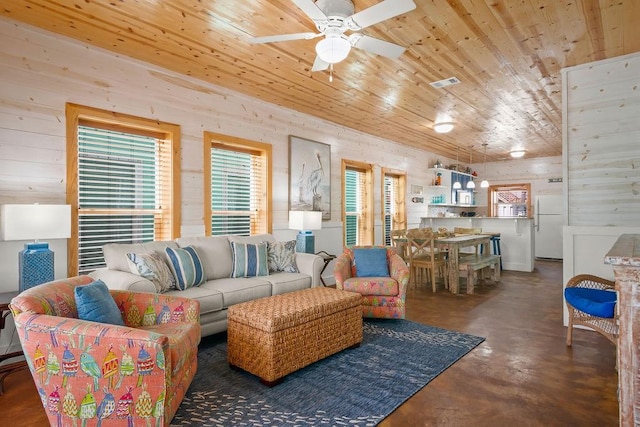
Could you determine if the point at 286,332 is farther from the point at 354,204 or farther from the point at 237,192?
the point at 354,204

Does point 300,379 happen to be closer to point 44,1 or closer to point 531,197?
point 44,1

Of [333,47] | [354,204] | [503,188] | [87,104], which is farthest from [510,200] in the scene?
[87,104]

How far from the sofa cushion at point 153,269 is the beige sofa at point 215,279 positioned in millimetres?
68

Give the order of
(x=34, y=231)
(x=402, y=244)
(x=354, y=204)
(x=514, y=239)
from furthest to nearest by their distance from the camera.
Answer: (x=514, y=239), (x=354, y=204), (x=402, y=244), (x=34, y=231)

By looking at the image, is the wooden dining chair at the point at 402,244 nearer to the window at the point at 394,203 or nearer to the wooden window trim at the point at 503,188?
the window at the point at 394,203

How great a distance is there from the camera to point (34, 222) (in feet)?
8.60

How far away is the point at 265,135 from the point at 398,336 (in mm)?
3073

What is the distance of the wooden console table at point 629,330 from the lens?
1.45 metres

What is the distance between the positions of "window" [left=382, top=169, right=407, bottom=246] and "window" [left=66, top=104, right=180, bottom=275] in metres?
4.71

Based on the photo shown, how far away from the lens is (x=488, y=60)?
3674 millimetres

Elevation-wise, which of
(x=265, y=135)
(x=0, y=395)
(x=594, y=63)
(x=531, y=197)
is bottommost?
(x=0, y=395)

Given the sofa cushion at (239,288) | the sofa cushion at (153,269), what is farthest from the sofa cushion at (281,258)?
the sofa cushion at (153,269)

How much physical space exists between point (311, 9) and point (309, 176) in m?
3.37

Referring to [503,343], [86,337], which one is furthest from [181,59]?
[503,343]
